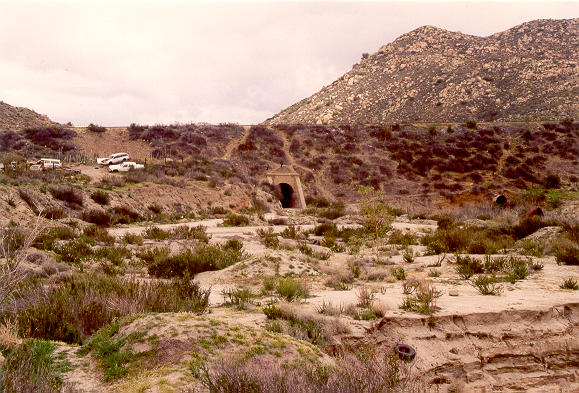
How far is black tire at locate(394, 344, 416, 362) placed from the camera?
5.07 meters

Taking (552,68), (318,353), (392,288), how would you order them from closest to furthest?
(318,353) < (392,288) < (552,68)

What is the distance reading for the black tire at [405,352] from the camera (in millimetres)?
5074

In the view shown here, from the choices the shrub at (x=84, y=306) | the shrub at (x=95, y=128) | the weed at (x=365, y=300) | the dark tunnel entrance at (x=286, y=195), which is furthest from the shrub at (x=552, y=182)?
the shrub at (x=95, y=128)

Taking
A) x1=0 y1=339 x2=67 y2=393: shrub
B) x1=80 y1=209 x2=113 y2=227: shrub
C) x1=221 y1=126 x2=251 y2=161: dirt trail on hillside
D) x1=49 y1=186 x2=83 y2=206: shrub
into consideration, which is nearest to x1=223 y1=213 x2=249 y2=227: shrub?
x1=80 y1=209 x2=113 y2=227: shrub

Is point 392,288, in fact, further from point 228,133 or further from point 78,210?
point 228,133

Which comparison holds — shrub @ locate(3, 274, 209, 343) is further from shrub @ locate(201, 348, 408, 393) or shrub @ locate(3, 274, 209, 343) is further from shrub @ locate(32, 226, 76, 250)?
shrub @ locate(32, 226, 76, 250)

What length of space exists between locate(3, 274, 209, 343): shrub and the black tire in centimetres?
289

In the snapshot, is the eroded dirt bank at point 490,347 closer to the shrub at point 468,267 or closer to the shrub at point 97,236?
the shrub at point 468,267

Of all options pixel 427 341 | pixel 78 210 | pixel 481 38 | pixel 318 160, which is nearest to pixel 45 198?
pixel 78 210

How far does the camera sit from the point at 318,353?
467 cm

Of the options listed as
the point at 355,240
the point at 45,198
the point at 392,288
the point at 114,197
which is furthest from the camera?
the point at 114,197

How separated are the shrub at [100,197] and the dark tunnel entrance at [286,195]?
59.8 feet

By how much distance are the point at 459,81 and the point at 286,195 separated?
37781mm

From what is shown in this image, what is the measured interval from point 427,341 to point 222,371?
3.53 meters
